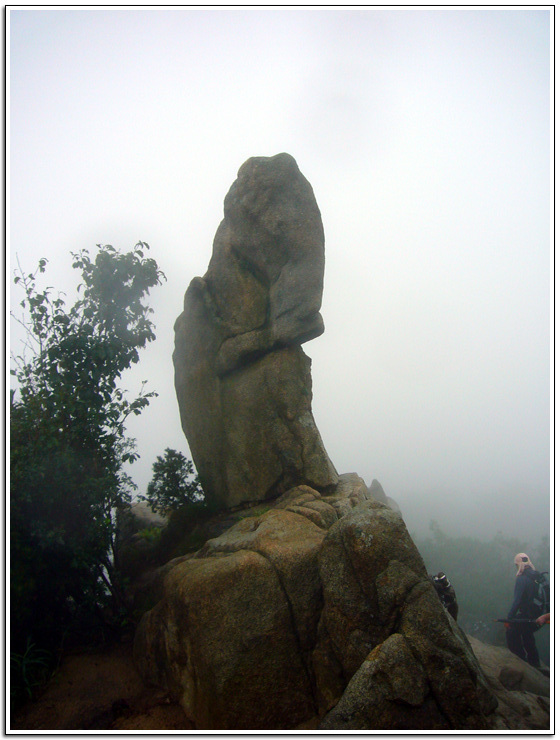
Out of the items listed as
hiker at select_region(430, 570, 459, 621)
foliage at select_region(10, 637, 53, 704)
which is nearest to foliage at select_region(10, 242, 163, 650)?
foliage at select_region(10, 637, 53, 704)

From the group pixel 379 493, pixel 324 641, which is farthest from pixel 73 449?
pixel 379 493

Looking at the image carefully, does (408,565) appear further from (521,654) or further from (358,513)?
(521,654)

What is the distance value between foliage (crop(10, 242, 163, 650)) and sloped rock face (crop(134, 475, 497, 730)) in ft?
10.3

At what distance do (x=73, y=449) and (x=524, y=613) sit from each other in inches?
504

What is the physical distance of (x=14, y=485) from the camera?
928 centimetres

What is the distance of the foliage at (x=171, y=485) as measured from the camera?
14.5 metres

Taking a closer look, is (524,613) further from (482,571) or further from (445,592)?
(482,571)

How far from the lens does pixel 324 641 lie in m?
7.73

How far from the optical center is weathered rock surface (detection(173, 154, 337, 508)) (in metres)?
12.7

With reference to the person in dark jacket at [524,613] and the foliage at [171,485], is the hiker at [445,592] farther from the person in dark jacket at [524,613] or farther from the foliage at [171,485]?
the foliage at [171,485]

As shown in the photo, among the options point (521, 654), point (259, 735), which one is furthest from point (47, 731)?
point (521, 654)

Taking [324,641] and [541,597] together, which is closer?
[324,641]

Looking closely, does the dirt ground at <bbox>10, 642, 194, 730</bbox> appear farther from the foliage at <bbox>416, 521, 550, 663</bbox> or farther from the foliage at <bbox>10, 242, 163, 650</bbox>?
the foliage at <bbox>416, 521, 550, 663</bbox>

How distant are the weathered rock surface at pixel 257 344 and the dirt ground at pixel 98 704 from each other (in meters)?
5.25
